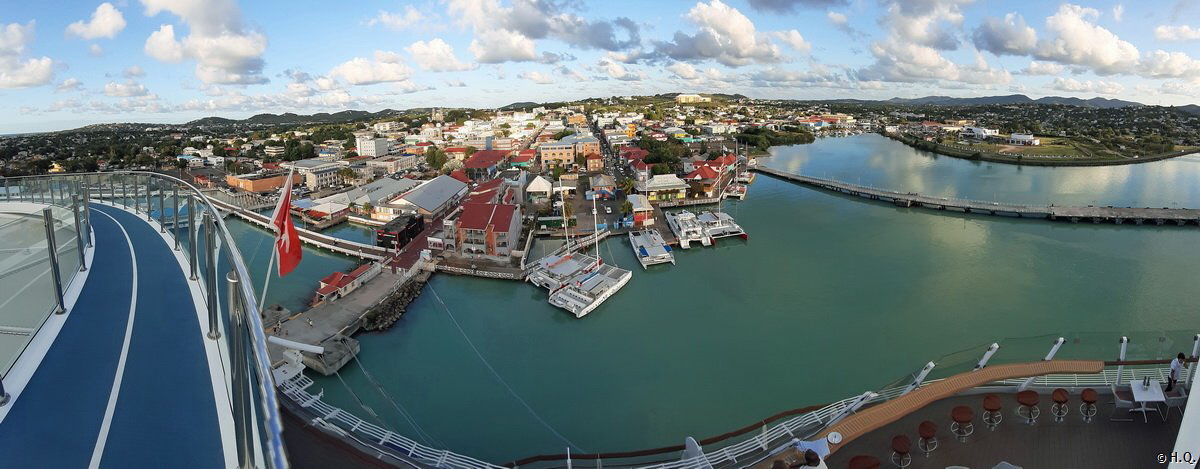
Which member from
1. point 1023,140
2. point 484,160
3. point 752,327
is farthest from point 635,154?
point 1023,140

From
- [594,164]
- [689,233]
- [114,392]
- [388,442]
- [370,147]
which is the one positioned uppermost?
[370,147]

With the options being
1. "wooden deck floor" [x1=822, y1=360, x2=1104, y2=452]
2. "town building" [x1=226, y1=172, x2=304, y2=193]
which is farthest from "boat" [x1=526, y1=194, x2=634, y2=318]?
"town building" [x1=226, y1=172, x2=304, y2=193]

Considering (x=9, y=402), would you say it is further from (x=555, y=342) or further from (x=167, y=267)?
(x=555, y=342)

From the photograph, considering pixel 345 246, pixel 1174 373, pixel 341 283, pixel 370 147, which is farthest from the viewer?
pixel 370 147

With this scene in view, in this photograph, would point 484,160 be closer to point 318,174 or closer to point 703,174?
point 318,174

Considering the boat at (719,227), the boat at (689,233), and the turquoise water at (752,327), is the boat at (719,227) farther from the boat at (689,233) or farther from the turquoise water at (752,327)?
the turquoise water at (752,327)
